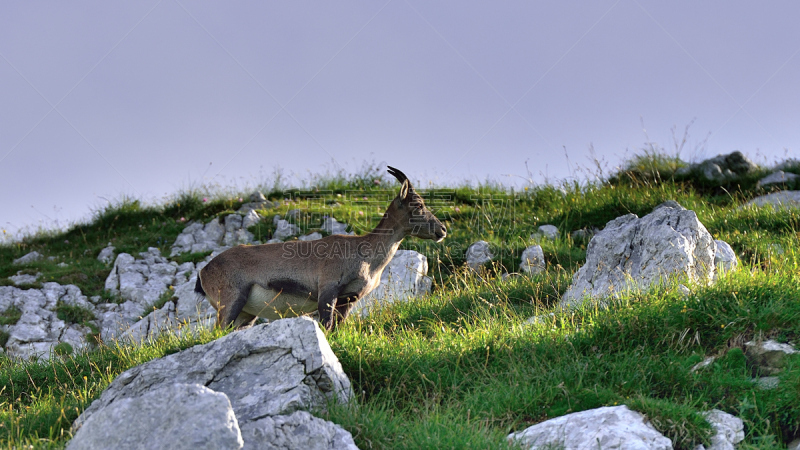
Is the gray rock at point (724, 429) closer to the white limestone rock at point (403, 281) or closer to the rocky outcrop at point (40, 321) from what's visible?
the white limestone rock at point (403, 281)

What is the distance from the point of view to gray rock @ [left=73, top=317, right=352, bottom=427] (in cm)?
563

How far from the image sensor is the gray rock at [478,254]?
13508 mm

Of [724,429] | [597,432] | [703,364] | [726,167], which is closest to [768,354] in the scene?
[703,364]

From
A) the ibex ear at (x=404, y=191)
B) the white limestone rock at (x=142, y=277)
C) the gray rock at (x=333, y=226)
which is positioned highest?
the ibex ear at (x=404, y=191)

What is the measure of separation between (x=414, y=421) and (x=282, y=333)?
151 centimetres

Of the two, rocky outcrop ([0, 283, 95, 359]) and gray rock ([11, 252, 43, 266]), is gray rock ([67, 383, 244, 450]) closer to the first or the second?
rocky outcrop ([0, 283, 95, 359])

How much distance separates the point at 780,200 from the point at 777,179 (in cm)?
280

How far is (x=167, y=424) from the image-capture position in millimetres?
4133

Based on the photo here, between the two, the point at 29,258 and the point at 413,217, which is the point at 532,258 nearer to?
the point at 413,217

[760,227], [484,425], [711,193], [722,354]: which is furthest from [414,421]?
[711,193]

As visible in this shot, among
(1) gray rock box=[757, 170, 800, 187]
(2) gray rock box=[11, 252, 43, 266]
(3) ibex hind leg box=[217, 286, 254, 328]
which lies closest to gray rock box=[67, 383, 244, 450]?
(3) ibex hind leg box=[217, 286, 254, 328]

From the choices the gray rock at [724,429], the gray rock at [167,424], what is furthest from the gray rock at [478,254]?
the gray rock at [167,424]

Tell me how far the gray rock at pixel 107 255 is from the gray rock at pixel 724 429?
47.6 ft

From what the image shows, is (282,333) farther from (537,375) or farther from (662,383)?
(662,383)
